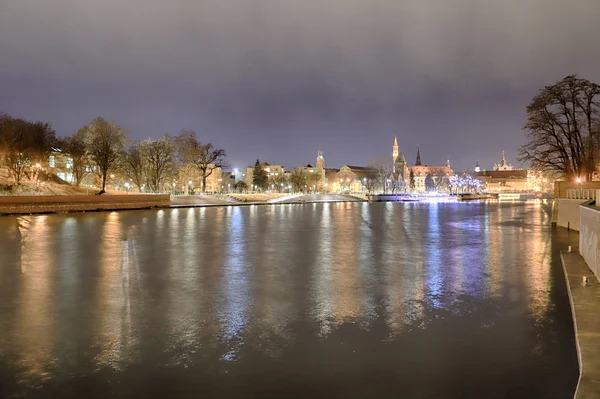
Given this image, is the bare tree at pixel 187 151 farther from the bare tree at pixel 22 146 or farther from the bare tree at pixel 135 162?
the bare tree at pixel 22 146

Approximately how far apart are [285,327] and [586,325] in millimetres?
5255

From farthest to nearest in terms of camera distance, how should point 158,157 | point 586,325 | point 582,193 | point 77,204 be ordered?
point 158,157
point 77,204
point 582,193
point 586,325

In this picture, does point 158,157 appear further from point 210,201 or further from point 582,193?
point 582,193

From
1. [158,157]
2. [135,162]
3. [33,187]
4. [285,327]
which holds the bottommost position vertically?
[285,327]

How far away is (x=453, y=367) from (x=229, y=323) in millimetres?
4166

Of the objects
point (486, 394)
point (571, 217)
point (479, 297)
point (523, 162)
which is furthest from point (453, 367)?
point (523, 162)

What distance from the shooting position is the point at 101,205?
2315 inches

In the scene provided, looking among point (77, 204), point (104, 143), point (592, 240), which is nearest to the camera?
point (592, 240)

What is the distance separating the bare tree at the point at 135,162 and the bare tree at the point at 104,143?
3194 mm

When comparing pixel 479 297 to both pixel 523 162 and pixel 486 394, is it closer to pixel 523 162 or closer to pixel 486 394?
pixel 486 394

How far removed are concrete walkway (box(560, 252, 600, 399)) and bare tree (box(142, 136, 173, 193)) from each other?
78.0 meters

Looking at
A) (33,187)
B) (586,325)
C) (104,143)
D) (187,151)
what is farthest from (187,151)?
(586,325)

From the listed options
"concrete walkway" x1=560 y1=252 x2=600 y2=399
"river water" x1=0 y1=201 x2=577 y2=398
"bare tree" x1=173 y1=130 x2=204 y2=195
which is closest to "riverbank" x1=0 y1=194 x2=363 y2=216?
"bare tree" x1=173 y1=130 x2=204 y2=195

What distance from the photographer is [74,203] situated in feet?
182
